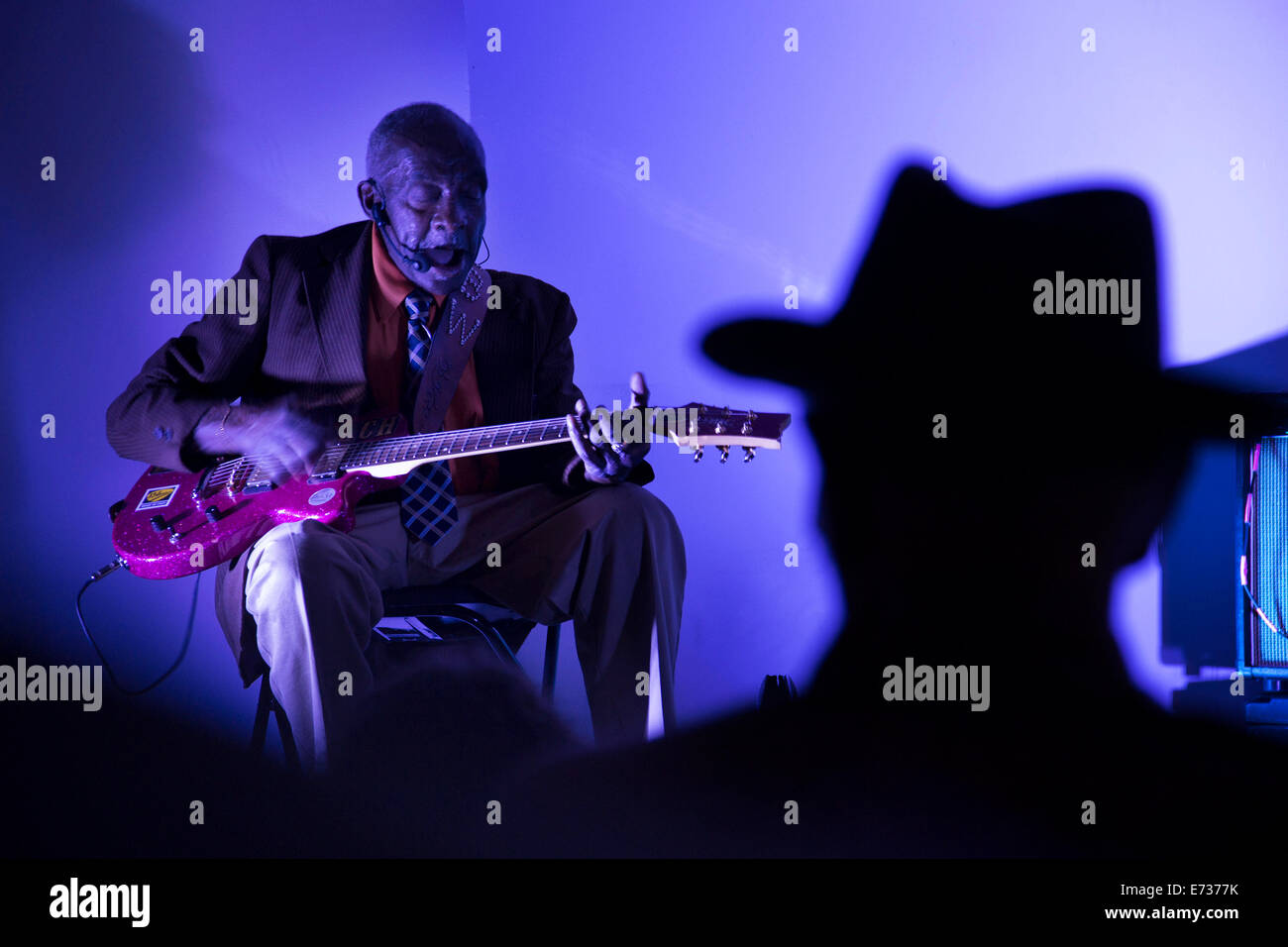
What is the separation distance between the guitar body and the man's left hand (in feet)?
1.56

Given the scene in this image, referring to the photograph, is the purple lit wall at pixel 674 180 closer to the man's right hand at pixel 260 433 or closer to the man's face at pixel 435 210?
the man's face at pixel 435 210

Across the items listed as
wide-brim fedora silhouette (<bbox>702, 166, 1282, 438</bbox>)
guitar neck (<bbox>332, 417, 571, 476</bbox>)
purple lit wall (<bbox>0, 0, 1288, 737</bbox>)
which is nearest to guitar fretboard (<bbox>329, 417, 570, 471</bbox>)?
guitar neck (<bbox>332, 417, 571, 476</bbox>)

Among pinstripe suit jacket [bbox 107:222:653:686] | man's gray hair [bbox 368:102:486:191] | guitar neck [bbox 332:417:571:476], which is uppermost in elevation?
man's gray hair [bbox 368:102:486:191]

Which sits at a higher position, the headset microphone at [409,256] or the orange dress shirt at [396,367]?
the headset microphone at [409,256]

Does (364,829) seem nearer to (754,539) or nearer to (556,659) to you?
(556,659)

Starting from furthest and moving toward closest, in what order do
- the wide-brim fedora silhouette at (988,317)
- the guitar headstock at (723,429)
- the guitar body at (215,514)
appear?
1. the wide-brim fedora silhouette at (988,317)
2. the guitar body at (215,514)
3. the guitar headstock at (723,429)

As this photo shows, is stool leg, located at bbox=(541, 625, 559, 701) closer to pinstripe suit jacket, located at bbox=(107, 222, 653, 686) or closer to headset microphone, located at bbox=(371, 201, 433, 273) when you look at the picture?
pinstripe suit jacket, located at bbox=(107, 222, 653, 686)

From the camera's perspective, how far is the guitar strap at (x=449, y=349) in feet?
9.68

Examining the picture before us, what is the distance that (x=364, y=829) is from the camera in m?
3.02

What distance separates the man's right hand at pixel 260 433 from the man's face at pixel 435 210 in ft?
1.55

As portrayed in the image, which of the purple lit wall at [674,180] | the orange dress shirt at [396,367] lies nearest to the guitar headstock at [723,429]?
the purple lit wall at [674,180]

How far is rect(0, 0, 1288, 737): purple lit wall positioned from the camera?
309 centimetres

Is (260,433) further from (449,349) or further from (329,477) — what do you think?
(449,349)
